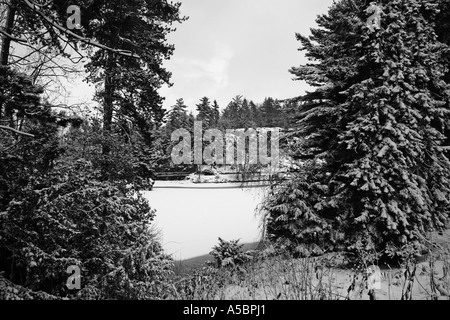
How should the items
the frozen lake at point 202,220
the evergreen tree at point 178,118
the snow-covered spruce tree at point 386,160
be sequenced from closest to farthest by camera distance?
1. the snow-covered spruce tree at point 386,160
2. the frozen lake at point 202,220
3. the evergreen tree at point 178,118

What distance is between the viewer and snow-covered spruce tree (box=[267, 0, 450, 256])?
6.58 metres

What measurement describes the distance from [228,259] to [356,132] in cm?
529

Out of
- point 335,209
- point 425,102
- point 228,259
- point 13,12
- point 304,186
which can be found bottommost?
point 228,259

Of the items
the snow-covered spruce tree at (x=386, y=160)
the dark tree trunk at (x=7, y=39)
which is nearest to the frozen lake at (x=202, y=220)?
the snow-covered spruce tree at (x=386, y=160)

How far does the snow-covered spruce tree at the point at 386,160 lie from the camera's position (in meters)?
6.58

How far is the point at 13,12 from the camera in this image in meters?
4.45

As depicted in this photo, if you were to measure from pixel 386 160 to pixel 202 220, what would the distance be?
13.2m

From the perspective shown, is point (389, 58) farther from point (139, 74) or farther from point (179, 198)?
point (179, 198)

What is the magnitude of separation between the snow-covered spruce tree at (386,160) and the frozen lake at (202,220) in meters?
3.32

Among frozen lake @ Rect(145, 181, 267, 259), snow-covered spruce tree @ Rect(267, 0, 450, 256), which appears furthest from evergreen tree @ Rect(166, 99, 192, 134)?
snow-covered spruce tree @ Rect(267, 0, 450, 256)

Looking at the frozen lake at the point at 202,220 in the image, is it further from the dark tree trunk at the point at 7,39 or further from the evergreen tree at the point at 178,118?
the evergreen tree at the point at 178,118
